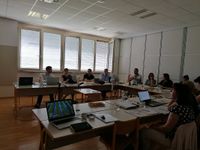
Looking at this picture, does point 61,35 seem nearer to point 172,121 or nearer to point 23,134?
point 23,134

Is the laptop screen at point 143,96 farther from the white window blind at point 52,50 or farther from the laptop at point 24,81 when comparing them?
the white window blind at point 52,50

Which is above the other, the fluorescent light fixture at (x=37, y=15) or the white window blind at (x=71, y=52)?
the fluorescent light fixture at (x=37, y=15)

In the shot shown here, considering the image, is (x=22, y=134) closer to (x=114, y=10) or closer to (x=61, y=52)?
(x=114, y=10)

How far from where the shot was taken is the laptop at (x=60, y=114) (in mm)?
1885

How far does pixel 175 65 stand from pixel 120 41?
3575 mm

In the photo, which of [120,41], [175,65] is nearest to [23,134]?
[175,65]

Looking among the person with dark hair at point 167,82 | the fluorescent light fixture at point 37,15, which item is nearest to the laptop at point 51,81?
the fluorescent light fixture at point 37,15

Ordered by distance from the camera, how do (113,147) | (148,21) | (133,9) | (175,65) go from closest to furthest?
(113,147)
(133,9)
(148,21)
(175,65)

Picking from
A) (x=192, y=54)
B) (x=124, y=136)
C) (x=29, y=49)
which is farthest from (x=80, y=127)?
(x=29, y=49)

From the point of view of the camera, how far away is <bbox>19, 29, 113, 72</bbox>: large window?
262 inches

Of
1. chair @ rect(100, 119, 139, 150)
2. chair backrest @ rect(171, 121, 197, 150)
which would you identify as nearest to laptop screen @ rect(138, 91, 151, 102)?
chair @ rect(100, 119, 139, 150)

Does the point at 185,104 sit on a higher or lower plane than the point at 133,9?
lower

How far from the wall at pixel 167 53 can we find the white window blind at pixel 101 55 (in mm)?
1221

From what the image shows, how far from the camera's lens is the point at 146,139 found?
2219 mm
